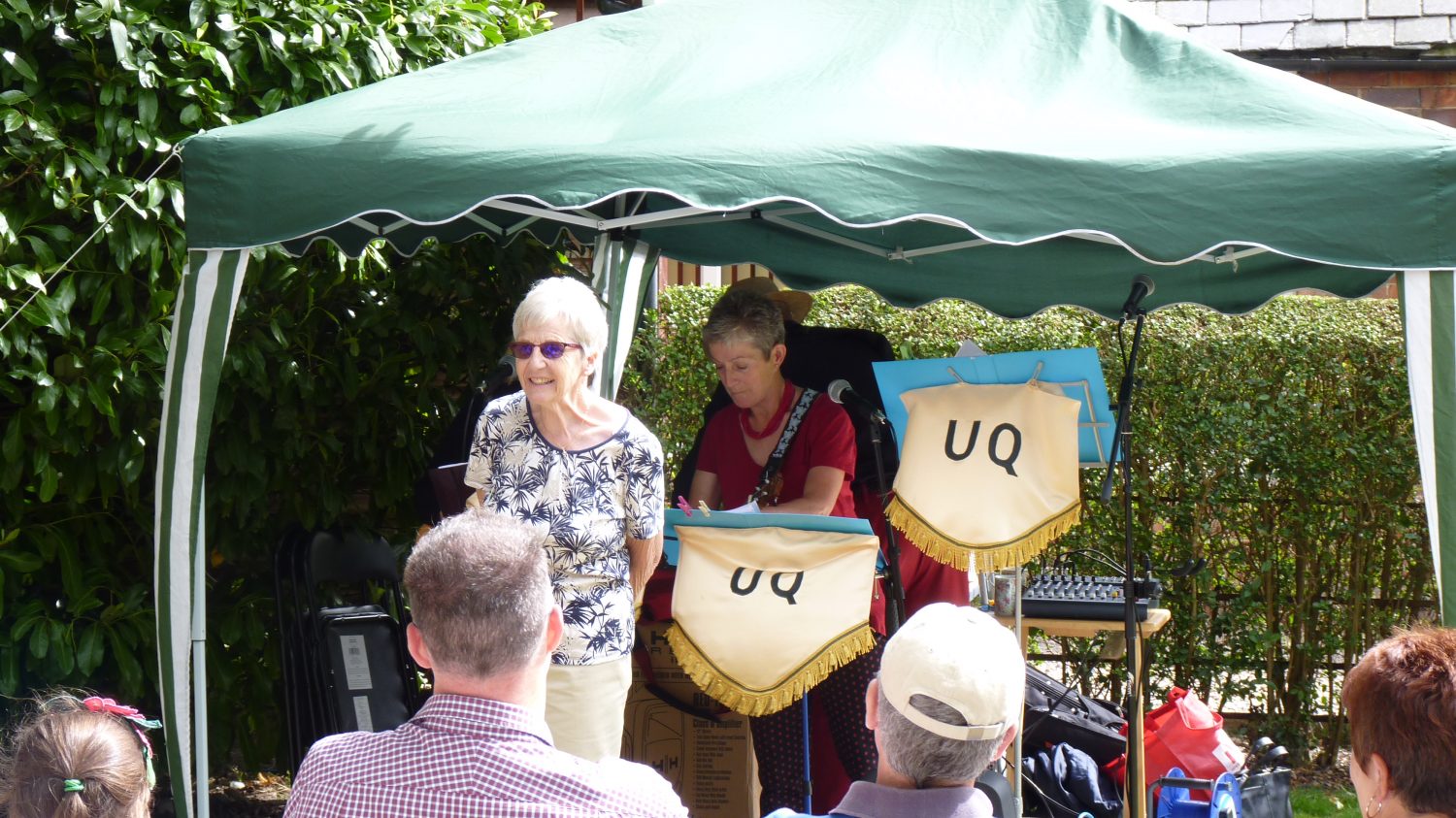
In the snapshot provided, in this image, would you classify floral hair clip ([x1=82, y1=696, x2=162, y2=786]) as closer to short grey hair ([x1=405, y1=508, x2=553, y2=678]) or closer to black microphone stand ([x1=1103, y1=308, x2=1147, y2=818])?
short grey hair ([x1=405, y1=508, x2=553, y2=678])

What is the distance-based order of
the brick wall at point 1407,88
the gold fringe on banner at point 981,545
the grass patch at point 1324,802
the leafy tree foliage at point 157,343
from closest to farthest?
the gold fringe on banner at point 981,545 → the leafy tree foliage at point 157,343 → the grass patch at point 1324,802 → the brick wall at point 1407,88

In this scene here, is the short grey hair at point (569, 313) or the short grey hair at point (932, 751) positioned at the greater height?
the short grey hair at point (569, 313)

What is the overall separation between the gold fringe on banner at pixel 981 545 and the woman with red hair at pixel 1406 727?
164cm

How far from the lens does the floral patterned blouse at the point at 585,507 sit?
3.11 meters

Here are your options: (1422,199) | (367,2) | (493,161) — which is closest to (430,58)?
(367,2)

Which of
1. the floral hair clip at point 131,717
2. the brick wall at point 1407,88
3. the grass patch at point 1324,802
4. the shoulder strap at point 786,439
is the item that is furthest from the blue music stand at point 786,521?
the brick wall at point 1407,88

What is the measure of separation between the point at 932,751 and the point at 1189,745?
2994 millimetres

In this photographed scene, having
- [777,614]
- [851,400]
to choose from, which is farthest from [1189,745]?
[777,614]

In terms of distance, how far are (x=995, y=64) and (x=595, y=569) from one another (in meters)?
1.68

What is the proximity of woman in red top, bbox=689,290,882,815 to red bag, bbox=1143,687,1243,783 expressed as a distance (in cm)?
116

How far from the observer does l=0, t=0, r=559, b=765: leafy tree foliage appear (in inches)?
149

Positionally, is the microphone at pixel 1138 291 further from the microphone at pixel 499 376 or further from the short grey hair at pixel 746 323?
the microphone at pixel 499 376

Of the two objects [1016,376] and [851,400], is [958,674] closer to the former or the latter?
[1016,376]

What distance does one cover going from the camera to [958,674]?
1815 mm
